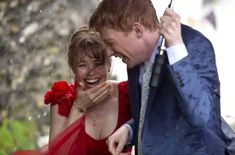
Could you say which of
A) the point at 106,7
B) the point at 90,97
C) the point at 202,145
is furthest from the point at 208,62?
the point at 90,97

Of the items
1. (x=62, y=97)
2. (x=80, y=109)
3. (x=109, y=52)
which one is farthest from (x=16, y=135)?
(x=109, y=52)

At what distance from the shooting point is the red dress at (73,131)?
2.43 m

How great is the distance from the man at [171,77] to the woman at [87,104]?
0.90ft

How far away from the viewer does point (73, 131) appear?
2.47 m

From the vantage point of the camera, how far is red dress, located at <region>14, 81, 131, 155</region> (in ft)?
7.98

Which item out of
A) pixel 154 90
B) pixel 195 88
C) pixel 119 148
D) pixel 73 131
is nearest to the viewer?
pixel 195 88

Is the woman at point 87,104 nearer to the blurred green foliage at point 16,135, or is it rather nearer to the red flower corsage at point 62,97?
the red flower corsage at point 62,97

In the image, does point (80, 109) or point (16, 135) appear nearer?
point (80, 109)

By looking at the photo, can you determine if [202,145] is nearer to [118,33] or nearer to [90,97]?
[118,33]

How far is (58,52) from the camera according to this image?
5.29 m

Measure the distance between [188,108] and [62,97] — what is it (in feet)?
2.93

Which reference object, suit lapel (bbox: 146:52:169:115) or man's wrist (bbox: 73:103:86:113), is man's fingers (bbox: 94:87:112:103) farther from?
suit lapel (bbox: 146:52:169:115)

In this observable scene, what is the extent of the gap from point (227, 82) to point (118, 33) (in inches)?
130

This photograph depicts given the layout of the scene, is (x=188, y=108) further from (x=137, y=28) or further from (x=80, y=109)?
(x=80, y=109)
